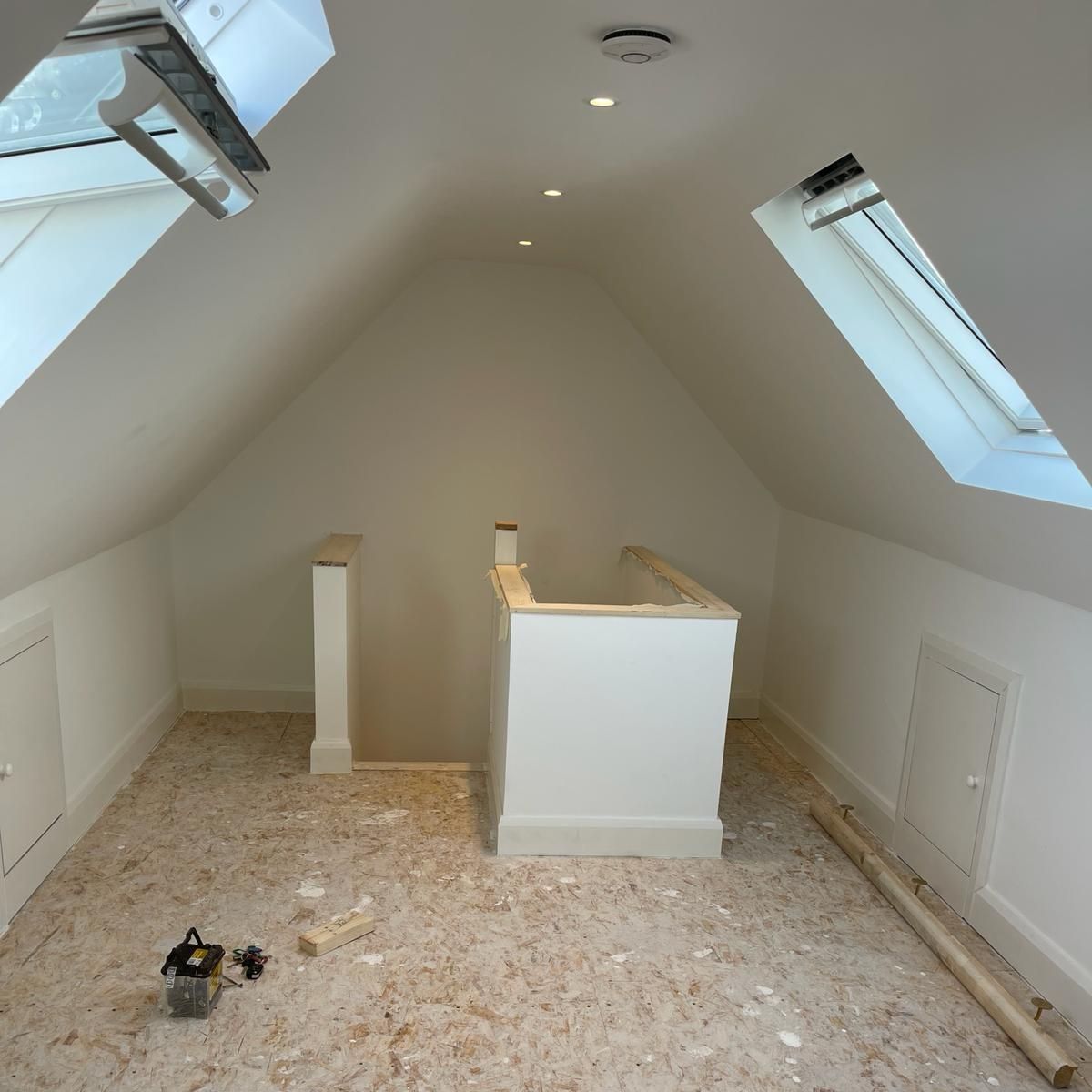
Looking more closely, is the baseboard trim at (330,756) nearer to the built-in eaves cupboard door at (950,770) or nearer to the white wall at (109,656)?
the white wall at (109,656)

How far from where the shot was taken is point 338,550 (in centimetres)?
513

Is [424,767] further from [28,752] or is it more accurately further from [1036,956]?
[1036,956]

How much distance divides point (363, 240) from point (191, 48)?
94.7 inches

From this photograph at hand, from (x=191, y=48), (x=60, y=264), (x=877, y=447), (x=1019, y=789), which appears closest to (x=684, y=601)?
(x=877, y=447)

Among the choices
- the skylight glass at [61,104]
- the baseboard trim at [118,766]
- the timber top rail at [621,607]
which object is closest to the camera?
the skylight glass at [61,104]

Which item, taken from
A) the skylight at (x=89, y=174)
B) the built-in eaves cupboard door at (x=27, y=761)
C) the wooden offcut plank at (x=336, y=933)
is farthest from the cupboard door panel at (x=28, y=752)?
the skylight at (x=89, y=174)

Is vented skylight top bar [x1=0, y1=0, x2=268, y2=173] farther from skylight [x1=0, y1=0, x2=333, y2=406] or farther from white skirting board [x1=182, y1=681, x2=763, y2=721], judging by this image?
white skirting board [x1=182, y1=681, x2=763, y2=721]

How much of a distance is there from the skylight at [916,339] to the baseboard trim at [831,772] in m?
1.92

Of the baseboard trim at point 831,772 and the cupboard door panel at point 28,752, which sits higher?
the cupboard door panel at point 28,752

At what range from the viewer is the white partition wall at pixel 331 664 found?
4660mm

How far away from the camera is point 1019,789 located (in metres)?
3.43

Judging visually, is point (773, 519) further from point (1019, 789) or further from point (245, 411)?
point (245, 411)

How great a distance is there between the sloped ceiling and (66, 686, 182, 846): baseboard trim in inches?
43.1

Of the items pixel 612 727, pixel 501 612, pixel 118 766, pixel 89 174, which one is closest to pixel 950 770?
pixel 612 727
